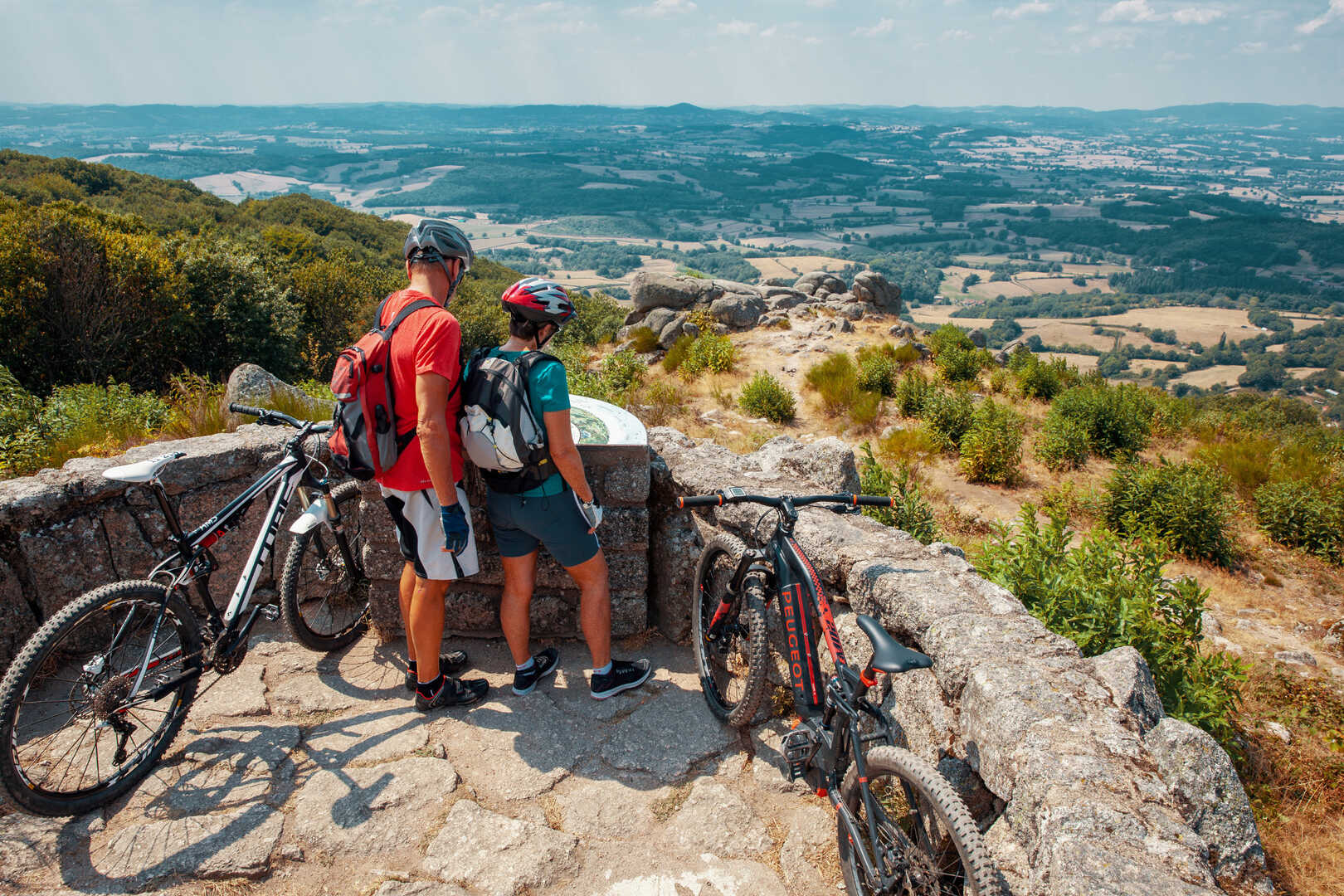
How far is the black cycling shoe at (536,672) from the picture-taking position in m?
3.61

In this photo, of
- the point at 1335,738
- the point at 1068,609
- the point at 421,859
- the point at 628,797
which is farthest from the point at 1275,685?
the point at 421,859

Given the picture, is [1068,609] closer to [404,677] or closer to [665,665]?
[665,665]

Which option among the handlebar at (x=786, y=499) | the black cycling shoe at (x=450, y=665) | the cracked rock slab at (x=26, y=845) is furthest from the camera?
the black cycling shoe at (x=450, y=665)

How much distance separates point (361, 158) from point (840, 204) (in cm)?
11946

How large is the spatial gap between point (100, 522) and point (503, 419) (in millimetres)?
2344

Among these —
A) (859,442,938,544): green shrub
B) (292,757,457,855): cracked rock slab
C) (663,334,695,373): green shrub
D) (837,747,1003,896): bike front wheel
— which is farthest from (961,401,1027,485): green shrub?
(292,757,457,855): cracked rock slab

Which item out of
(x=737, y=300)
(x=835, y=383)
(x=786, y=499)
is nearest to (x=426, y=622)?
(x=786, y=499)

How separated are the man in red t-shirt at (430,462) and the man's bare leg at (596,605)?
20.8 inches

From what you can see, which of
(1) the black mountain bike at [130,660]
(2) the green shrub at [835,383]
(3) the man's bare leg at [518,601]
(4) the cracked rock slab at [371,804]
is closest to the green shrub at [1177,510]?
(2) the green shrub at [835,383]

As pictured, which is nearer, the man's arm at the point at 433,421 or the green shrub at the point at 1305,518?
the man's arm at the point at 433,421

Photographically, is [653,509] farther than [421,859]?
Yes

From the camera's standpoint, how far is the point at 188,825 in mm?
2727

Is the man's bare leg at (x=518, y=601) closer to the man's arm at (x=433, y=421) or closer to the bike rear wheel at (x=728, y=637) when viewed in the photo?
the man's arm at (x=433, y=421)

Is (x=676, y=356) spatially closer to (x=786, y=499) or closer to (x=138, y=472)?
(x=786, y=499)
